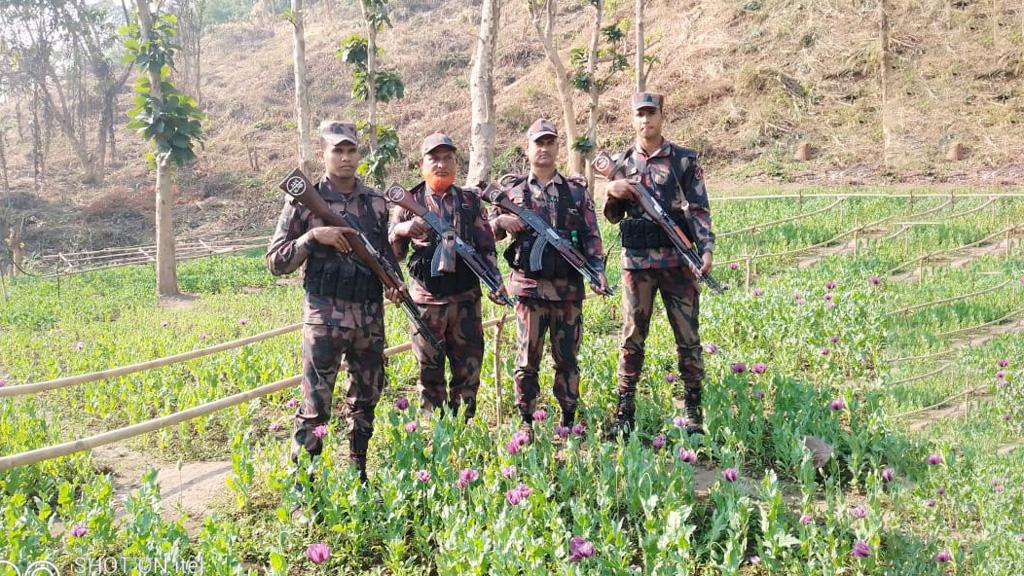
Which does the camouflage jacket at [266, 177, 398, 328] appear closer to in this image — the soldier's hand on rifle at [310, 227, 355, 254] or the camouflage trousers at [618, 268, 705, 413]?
the soldier's hand on rifle at [310, 227, 355, 254]

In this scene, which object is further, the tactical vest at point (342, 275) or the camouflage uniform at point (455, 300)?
the camouflage uniform at point (455, 300)

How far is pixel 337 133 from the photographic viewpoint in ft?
13.5

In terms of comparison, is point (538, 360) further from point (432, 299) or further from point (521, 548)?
point (521, 548)

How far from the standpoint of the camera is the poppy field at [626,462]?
11.0 feet

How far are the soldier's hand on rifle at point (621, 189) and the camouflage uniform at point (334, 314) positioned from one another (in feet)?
4.81

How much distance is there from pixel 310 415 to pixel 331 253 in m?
0.86

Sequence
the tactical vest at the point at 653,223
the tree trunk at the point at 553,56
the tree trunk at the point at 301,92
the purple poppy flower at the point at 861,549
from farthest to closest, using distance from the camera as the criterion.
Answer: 1. the tree trunk at the point at 553,56
2. the tree trunk at the point at 301,92
3. the tactical vest at the point at 653,223
4. the purple poppy flower at the point at 861,549

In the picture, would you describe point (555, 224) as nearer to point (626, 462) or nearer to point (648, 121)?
point (648, 121)

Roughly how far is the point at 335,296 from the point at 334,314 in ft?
0.31

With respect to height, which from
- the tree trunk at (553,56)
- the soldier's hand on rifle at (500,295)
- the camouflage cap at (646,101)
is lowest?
the soldier's hand on rifle at (500,295)

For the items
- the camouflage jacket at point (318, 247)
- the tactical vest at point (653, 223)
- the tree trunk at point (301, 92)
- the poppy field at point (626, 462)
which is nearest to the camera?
the poppy field at point (626, 462)

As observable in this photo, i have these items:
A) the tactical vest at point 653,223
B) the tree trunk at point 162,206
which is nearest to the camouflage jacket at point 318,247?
the tactical vest at point 653,223

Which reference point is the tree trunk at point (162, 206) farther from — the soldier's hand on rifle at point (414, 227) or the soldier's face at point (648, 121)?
the soldier's face at point (648, 121)

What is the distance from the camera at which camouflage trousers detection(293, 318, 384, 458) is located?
414 centimetres
